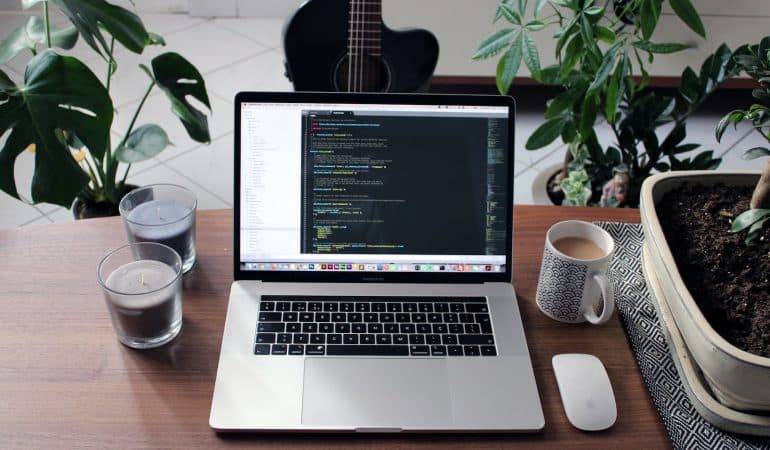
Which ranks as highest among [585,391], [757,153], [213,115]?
[757,153]

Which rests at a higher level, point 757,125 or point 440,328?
point 757,125

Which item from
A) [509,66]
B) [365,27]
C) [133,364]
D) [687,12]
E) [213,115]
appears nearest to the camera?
[133,364]

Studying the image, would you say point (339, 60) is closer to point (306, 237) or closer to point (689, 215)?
point (306, 237)

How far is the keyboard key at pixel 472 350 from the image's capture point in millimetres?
921

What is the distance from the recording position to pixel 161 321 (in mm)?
917

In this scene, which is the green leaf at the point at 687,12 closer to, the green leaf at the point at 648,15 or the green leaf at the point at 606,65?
the green leaf at the point at 648,15

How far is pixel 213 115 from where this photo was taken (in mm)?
2635

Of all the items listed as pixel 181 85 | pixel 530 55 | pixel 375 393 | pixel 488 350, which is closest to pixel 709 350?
pixel 488 350

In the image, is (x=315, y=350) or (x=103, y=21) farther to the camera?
(x=103, y=21)

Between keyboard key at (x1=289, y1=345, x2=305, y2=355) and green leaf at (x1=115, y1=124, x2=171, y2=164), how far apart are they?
0.88 m

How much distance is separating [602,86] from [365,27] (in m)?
0.53

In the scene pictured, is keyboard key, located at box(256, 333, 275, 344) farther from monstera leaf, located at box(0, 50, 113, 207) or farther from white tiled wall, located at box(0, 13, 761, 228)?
white tiled wall, located at box(0, 13, 761, 228)

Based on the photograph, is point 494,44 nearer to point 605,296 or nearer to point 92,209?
point 605,296

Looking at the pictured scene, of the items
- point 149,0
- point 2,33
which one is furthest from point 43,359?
point 149,0
